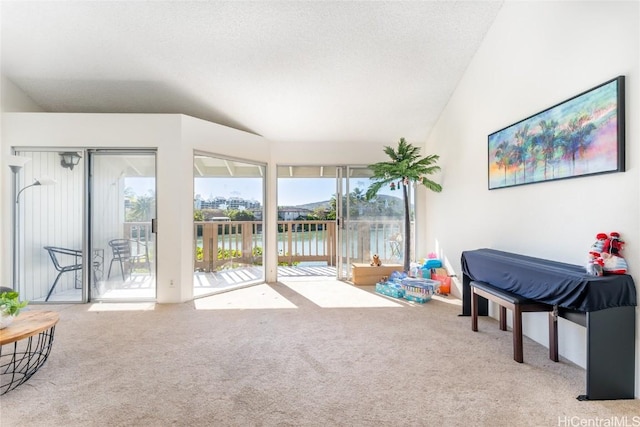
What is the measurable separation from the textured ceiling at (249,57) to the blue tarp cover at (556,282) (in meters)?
2.49

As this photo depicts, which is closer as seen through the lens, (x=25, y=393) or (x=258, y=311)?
(x=25, y=393)

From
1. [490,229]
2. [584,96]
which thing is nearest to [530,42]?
[584,96]

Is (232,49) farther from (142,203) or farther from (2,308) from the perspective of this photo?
(2,308)

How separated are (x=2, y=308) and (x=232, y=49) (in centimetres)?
315

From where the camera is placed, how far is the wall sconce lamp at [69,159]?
152 inches

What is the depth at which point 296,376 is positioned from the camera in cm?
211

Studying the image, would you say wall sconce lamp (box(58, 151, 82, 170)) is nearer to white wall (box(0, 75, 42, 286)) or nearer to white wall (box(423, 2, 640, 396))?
white wall (box(0, 75, 42, 286))

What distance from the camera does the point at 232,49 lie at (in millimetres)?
3484

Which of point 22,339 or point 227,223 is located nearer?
point 22,339

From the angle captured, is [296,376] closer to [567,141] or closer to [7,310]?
[7,310]

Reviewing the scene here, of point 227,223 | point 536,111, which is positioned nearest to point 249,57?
point 227,223

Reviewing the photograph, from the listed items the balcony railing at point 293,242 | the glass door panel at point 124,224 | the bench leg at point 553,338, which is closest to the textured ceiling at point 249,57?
the glass door panel at point 124,224

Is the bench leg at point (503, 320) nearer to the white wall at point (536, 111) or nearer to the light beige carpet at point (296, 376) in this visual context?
the light beige carpet at point (296, 376)

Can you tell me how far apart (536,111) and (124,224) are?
4.83 metres
